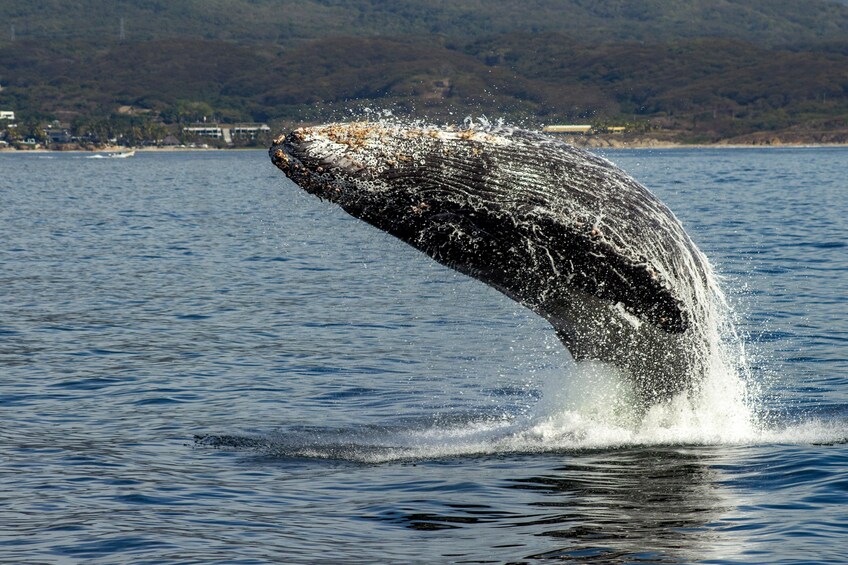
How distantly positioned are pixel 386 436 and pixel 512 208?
476cm

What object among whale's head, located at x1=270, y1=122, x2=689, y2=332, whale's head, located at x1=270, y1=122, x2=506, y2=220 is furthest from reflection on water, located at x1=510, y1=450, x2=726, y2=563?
whale's head, located at x1=270, y1=122, x2=506, y2=220

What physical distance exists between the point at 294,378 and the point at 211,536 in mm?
7663

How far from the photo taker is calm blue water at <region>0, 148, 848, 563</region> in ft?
34.3

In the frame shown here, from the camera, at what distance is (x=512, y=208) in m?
10.2

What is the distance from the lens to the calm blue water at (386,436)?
34.3 feet

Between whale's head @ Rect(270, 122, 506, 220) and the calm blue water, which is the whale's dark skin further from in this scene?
the calm blue water

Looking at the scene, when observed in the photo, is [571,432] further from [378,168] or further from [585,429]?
[378,168]

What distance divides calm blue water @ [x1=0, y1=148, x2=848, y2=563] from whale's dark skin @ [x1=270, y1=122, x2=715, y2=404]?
2.96 feet

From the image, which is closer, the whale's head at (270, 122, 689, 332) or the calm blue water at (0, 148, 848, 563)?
the whale's head at (270, 122, 689, 332)

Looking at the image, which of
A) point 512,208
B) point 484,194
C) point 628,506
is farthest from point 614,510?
point 484,194

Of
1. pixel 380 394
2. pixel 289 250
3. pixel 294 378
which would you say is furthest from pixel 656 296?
pixel 289 250

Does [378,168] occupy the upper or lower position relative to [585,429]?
upper

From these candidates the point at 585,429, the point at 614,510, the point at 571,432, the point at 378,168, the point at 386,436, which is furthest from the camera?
the point at 386,436

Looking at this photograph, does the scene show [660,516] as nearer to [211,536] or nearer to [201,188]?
[211,536]
